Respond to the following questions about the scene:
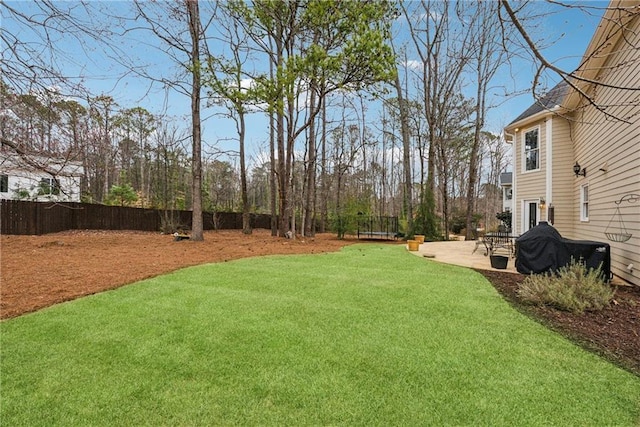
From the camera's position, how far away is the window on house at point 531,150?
35.2ft

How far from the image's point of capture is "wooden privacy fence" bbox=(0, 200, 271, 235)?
10823 mm

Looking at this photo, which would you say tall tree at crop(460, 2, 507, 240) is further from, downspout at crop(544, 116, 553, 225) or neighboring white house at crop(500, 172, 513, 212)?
neighboring white house at crop(500, 172, 513, 212)

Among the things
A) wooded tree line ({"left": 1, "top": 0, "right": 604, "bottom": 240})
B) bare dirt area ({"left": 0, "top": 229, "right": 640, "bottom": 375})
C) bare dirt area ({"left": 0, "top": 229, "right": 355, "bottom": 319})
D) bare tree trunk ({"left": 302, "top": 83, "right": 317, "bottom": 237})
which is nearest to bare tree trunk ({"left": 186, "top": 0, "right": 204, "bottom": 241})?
wooded tree line ({"left": 1, "top": 0, "right": 604, "bottom": 240})

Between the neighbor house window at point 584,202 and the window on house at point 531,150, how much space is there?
7.22ft

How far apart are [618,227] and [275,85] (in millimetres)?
9103

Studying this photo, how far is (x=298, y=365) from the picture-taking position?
2598mm

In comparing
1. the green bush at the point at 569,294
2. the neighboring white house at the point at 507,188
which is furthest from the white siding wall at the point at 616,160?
the neighboring white house at the point at 507,188

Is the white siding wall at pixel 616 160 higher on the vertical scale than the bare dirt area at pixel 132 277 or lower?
higher

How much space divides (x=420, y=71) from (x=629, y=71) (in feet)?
40.6

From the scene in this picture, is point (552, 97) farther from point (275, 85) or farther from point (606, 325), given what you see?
point (275, 85)

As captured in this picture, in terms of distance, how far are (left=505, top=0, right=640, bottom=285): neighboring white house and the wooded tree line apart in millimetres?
2030

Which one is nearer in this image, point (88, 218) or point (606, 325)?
point (606, 325)

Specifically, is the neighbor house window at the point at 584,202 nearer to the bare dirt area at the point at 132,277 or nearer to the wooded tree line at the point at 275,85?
the bare dirt area at the point at 132,277

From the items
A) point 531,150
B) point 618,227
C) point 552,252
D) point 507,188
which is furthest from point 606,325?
point 507,188
